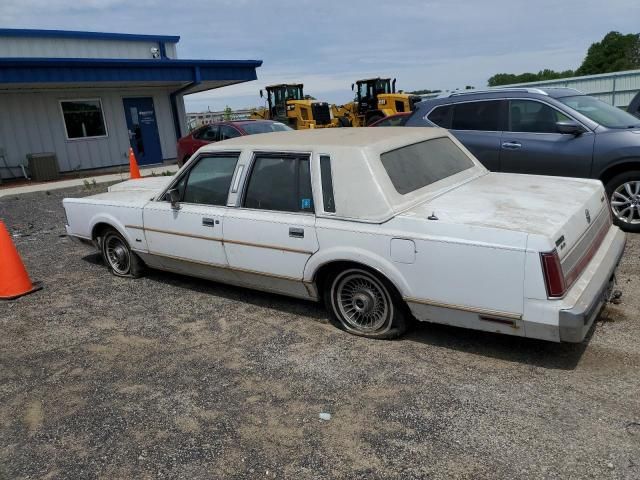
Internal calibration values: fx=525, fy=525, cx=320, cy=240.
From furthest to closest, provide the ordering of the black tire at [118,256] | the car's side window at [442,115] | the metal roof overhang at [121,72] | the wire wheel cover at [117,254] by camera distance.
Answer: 1. the metal roof overhang at [121,72]
2. the car's side window at [442,115]
3. the wire wheel cover at [117,254]
4. the black tire at [118,256]

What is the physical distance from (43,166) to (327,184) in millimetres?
14290

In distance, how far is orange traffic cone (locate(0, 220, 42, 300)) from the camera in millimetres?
5637

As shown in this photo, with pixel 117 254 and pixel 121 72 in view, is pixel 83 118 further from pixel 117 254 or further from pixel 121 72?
pixel 117 254

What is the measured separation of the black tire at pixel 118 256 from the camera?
585 centimetres

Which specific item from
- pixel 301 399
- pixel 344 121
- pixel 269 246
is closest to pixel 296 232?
pixel 269 246

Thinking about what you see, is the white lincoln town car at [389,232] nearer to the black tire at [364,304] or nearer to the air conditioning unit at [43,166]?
the black tire at [364,304]

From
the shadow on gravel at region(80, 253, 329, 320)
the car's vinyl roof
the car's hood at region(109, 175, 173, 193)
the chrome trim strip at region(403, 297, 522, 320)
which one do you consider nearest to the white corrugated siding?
the car's hood at region(109, 175, 173, 193)

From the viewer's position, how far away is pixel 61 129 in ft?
54.5

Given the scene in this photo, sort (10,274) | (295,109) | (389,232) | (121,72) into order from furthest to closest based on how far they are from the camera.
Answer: (295,109), (121,72), (10,274), (389,232)

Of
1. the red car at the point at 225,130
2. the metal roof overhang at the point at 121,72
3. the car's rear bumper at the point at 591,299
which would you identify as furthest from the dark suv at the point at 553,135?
the metal roof overhang at the point at 121,72

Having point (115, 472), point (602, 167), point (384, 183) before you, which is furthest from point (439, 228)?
point (602, 167)

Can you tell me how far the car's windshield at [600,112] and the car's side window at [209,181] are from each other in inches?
174

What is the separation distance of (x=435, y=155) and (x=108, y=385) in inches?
125

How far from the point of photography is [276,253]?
4.32m
